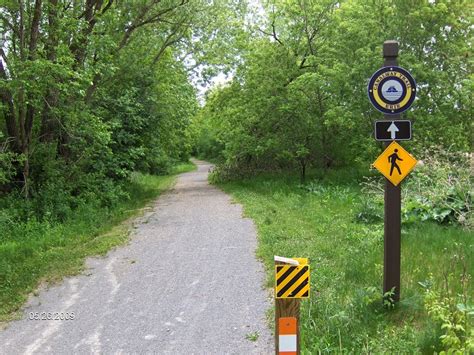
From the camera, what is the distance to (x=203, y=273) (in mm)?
7531

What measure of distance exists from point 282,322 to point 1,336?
354cm

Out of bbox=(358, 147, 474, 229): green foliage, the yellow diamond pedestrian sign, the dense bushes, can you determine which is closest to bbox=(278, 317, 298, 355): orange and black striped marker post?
the yellow diamond pedestrian sign

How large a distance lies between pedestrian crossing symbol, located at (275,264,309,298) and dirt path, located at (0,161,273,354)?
144cm

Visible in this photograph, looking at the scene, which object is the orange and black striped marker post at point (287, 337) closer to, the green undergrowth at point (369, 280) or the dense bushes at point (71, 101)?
the green undergrowth at point (369, 280)

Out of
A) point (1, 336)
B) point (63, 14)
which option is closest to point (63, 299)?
point (1, 336)

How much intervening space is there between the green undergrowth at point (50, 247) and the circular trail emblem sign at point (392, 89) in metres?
5.19

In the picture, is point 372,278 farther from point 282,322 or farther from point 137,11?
point 137,11

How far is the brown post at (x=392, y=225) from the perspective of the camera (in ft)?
17.0

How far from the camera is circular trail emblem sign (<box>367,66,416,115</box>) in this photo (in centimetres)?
506

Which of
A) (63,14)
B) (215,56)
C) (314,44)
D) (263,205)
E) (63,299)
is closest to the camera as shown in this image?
(63,299)

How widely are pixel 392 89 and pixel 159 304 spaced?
3.93 metres

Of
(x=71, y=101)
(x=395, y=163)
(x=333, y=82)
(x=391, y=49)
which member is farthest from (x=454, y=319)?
(x=333, y=82)

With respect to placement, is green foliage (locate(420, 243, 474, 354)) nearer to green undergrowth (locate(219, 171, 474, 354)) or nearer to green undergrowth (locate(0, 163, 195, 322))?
green undergrowth (locate(219, 171, 474, 354))

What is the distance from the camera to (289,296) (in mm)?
3600
